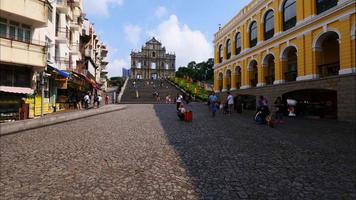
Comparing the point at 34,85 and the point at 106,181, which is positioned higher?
the point at 34,85

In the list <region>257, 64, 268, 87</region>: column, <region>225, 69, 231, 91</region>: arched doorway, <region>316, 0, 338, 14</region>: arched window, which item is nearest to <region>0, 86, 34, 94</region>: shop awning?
<region>257, 64, 268, 87</region>: column

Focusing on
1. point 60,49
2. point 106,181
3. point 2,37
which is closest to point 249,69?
point 60,49

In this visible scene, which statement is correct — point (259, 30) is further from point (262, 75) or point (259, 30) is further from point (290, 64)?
point (290, 64)

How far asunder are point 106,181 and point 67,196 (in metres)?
0.79

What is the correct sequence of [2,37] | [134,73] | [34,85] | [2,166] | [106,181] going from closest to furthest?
1. [106,181]
2. [2,166]
3. [2,37]
4. [34,85]
5. [134,73]

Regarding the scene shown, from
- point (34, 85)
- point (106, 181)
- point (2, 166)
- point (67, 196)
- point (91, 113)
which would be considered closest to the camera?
point (67, 196)

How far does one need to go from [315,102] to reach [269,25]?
872 centimetres

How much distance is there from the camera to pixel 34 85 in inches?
693

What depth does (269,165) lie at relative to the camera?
5.63 meters

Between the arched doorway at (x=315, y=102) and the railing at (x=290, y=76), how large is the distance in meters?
1.45

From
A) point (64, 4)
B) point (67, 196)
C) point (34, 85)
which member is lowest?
point (67, 196)

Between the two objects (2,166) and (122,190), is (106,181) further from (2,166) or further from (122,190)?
(2,166)

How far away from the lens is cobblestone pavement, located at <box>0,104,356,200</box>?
4141 millimetres

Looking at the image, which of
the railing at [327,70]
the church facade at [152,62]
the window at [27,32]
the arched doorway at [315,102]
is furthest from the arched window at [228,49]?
the church facade at [152,62]
